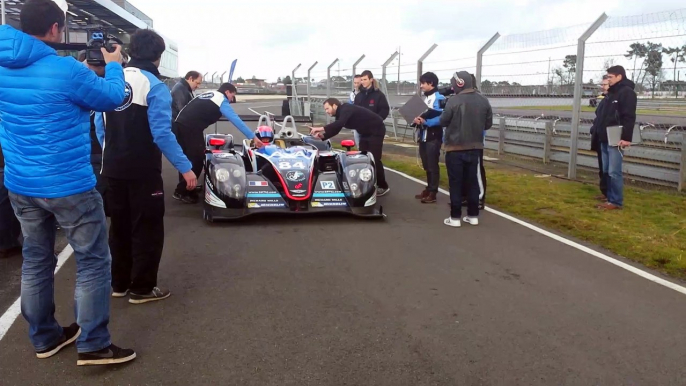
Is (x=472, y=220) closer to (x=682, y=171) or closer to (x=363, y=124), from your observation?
(x=363, y=124)

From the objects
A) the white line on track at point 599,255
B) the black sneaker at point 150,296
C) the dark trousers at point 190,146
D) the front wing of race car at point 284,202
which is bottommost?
the white line on track at point 599,255

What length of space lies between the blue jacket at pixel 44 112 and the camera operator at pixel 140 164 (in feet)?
2.50

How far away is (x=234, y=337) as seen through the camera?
378 centimetres

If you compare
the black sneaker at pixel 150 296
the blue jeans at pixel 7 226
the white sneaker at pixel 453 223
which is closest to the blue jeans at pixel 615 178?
the white sneaker at pixel 453 223

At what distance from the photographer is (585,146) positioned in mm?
11477

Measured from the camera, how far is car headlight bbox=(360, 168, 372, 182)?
7.33 metres

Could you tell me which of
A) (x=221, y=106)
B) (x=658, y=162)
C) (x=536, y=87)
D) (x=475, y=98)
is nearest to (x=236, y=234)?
(x=221, y=106)

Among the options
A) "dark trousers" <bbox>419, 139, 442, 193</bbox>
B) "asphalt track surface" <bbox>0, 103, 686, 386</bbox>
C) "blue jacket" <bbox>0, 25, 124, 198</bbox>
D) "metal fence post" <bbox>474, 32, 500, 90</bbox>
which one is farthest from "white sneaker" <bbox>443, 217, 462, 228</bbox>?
"metal fence post" <bbox>474, 32, 500, 90</bbox>

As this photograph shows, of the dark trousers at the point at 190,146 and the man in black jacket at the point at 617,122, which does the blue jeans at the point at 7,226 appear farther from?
the man in black jacket at the point at 617,122

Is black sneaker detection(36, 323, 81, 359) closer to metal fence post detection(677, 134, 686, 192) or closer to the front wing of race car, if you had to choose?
the front wing of race car

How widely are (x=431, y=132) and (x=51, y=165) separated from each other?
239 inches

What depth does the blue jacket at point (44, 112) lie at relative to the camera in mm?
3105

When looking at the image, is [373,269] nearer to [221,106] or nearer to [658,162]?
[221,106]

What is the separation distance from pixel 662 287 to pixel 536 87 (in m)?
8.16
